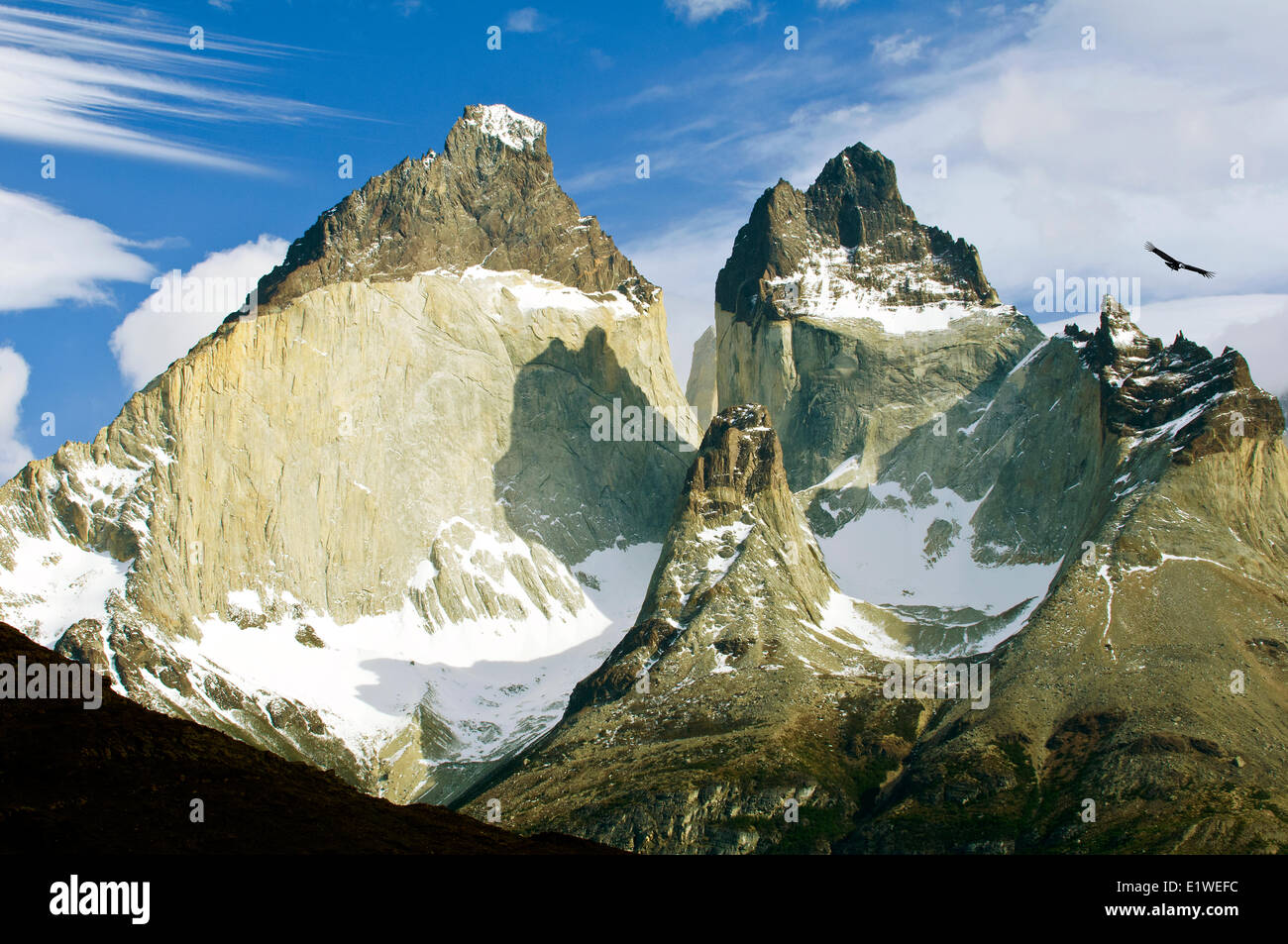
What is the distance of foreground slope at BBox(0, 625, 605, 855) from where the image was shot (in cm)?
6253

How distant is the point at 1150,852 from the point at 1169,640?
5230cm

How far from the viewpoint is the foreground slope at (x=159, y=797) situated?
6253cm

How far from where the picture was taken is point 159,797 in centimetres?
6644
